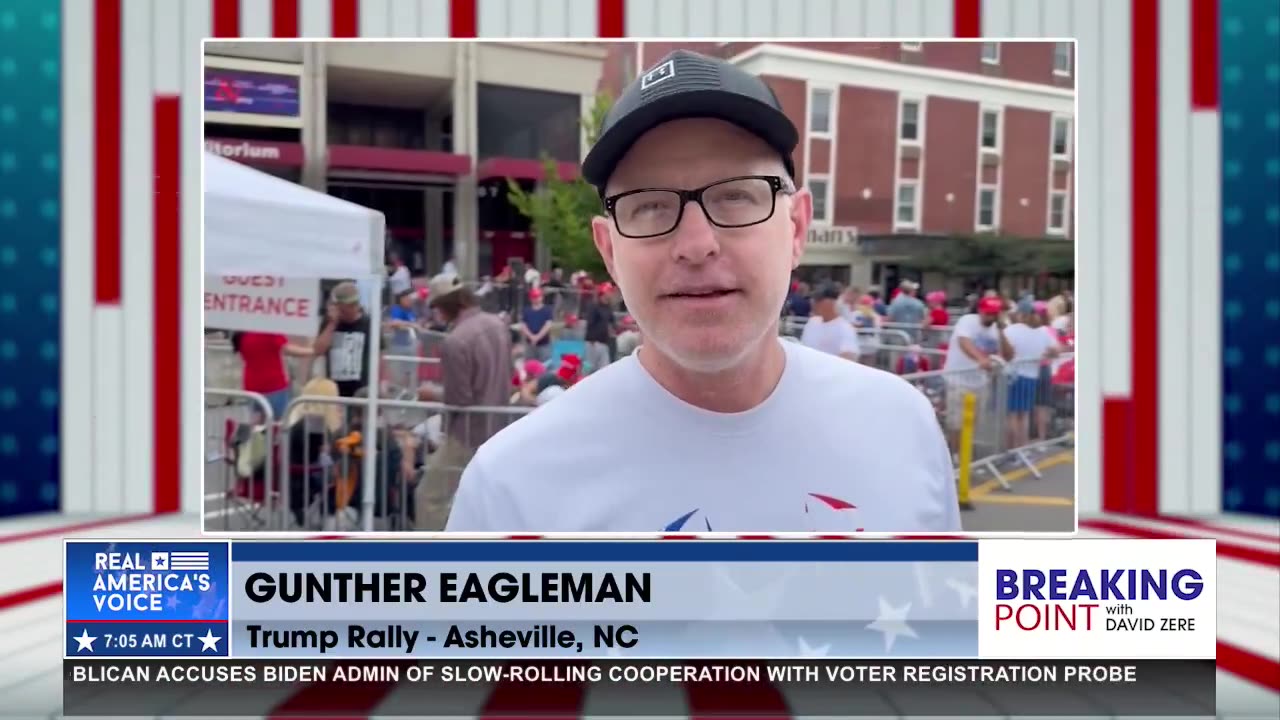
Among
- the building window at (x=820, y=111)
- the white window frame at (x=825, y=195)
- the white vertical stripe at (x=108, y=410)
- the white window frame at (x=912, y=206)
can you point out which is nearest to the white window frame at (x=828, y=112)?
the building window at (x=820, y=111)

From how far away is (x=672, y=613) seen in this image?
287 cm

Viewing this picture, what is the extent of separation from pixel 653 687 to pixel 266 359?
2168mm

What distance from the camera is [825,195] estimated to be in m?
3.99

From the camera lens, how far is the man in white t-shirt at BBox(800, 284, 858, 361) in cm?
396

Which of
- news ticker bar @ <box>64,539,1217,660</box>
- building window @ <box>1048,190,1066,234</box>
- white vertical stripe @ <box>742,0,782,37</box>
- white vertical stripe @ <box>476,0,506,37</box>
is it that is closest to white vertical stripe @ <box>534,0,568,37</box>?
white vertical stripe @ <box>476,0,506,37</box>

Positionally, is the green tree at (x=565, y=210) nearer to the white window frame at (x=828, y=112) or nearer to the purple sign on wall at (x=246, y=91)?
the white window frame at (x=828, y=112)

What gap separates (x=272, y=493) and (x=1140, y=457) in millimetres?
4379

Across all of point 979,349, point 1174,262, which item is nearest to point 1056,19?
point 1174,262

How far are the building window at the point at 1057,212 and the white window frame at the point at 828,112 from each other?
1.02 meters

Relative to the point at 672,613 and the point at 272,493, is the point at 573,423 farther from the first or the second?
the point at 272,493

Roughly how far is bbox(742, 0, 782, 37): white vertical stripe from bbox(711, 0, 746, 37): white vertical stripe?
20 mm

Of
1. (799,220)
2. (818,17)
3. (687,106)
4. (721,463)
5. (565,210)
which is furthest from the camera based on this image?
(818,17)

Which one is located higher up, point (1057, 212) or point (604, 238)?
point (1057, 212)

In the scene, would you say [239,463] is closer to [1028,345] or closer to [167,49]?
[167,49]
